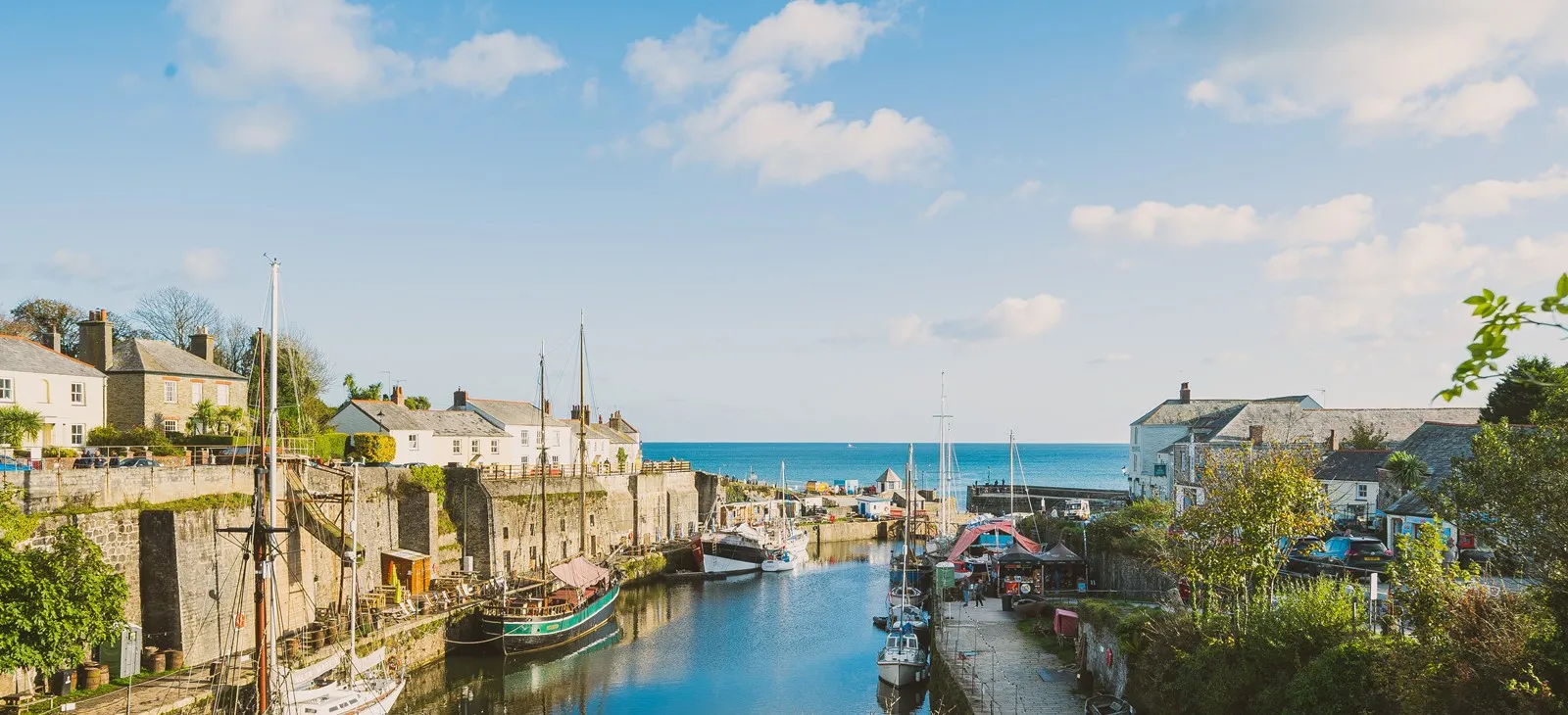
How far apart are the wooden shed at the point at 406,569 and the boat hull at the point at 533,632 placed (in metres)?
4.47

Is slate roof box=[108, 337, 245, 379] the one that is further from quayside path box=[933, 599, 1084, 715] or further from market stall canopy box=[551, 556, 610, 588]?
quayside path box=[933, 599, 1084, 715]

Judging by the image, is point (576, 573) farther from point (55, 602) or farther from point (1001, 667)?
point (55, 602)

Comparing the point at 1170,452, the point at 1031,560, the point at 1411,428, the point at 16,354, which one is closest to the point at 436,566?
the point at 16,354

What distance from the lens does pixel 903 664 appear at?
31.3 m

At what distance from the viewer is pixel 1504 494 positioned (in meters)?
14.6

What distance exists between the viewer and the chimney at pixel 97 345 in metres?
40.8

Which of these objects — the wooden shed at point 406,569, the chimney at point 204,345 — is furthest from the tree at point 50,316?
the wooden shed at point 406,569

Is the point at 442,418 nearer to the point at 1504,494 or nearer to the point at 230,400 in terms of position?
the point at 230,400

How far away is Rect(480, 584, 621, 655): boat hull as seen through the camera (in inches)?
1423

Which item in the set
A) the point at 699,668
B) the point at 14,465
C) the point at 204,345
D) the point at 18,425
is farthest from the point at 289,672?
the point at 204,345

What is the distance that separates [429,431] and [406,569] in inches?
607

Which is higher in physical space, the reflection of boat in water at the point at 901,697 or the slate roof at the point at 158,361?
the slate roof at the point at 158,361

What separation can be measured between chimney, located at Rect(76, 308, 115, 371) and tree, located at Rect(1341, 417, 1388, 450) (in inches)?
2365

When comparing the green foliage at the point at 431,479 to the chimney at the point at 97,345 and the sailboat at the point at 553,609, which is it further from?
the chimney at the point at 97,345
